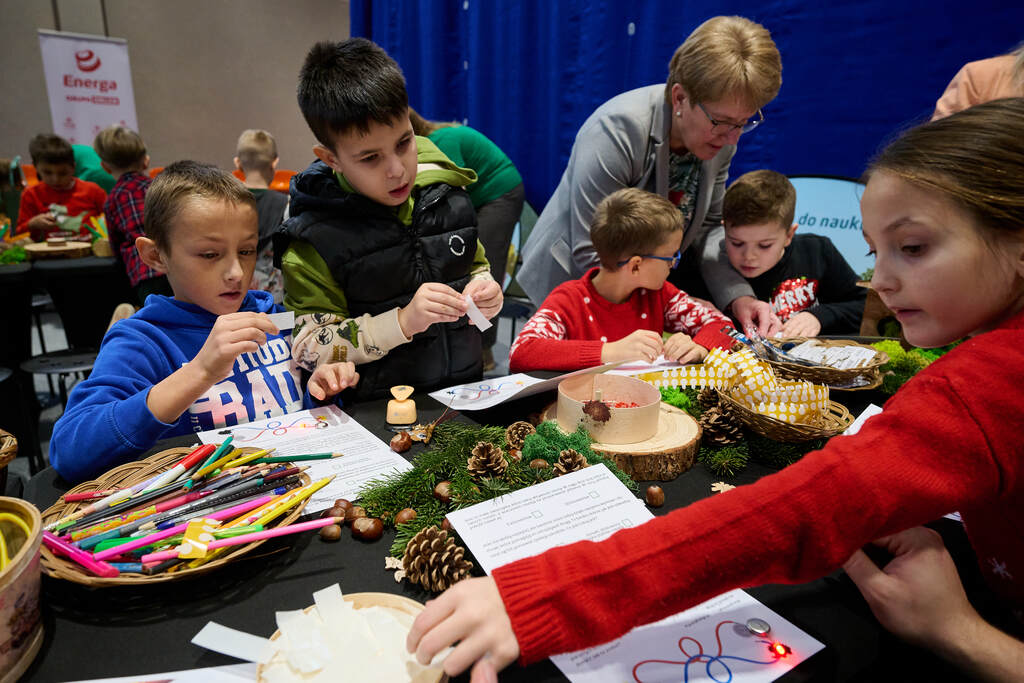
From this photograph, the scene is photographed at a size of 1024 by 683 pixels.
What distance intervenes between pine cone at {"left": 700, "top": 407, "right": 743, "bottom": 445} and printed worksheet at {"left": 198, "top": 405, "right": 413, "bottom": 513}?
1.91ft

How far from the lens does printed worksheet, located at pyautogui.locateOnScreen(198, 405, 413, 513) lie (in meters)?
0.95

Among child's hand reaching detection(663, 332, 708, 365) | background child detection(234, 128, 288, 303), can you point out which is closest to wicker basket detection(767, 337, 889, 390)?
child's hand reaching detection(663, 332, 708, 365)

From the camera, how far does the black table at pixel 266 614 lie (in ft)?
2.00

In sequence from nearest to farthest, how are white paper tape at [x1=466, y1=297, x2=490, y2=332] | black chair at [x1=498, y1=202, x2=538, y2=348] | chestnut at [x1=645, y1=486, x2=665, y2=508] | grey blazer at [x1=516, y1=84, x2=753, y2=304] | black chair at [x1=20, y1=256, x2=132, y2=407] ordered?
1. chestnut at [x1=645, y1=486, x2=665, y2=508]
2. white paper tape at [x1=466, y1=297, x2=490, y2=332]
3. grey blazer at [x1=516, y1=84, x2=753, y2=304]
4. black chair at [x1=20, y1=256, x2=132, y2=407]
5. black chair at [x1=498, y1=202, x2=538, y2=348]

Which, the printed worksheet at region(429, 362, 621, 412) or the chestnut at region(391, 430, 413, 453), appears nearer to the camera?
the chestnut at region(391, 430, 413, 453)

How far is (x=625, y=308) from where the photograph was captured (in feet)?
6.38

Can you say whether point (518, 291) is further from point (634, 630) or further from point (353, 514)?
point (634, 630)

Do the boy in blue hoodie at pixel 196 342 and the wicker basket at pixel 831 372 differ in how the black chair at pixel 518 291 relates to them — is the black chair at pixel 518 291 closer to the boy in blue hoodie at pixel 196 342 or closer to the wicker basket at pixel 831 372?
the wicker basket at pixel 831 372

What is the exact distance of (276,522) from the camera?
0.79 m

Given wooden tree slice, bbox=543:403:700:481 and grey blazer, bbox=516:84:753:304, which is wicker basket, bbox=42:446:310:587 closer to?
wooden tree slice, bbox=543:403:700:481

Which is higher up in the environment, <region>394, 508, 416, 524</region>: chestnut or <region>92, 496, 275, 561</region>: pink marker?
<region>92, 496, 275, 561</region>: pink marker

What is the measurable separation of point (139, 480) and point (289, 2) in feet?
29.6

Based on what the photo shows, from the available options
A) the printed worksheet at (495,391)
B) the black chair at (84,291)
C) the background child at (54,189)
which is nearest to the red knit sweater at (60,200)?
the background child at (54,189)

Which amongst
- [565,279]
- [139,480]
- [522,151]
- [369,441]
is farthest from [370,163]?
[522,151]
